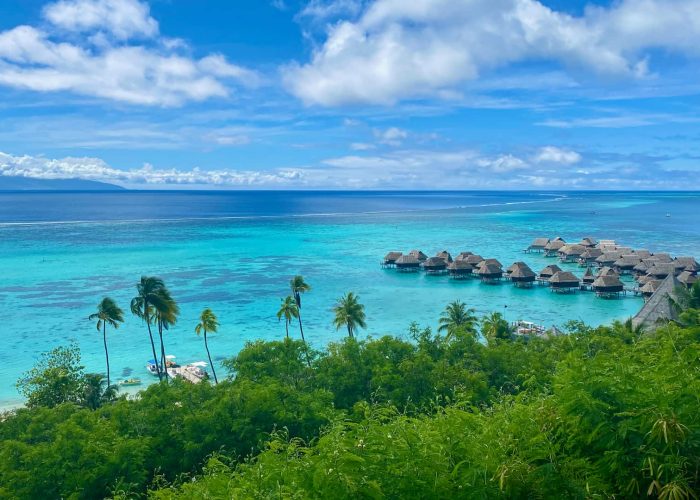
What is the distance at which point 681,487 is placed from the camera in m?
7.43

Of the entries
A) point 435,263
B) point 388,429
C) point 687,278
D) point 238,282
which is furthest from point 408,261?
point 388,429

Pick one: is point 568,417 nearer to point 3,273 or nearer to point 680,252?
point 3,273

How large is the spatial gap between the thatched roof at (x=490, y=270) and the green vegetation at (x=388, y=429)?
26.8 metres

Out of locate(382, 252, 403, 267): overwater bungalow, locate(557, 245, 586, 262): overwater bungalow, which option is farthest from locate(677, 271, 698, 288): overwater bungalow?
locate(382, 252, 403, 267): overwater bungalow

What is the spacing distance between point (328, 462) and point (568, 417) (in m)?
4.07

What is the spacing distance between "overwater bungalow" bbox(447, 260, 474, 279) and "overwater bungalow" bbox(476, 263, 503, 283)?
1607 millimetres

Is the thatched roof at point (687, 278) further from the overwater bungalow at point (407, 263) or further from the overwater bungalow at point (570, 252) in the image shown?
the overwater bungalow at point (407, 263)

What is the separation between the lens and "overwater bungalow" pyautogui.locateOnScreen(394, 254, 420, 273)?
5784 centimetres

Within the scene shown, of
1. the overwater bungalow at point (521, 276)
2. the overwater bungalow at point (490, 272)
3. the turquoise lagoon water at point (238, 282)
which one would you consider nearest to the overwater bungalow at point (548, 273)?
the overwater bungalow at point (521, 276)

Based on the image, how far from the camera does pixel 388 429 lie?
9422 millimetres

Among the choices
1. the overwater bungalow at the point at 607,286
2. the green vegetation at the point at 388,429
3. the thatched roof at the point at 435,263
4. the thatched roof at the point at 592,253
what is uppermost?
the green vegetation at the point at 388,429

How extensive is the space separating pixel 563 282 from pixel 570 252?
16633 mm

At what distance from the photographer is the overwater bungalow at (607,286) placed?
44812 mm

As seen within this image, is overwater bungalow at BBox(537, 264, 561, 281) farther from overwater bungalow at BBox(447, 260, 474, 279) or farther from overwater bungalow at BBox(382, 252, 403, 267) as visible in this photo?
overwater bungalow at BBox(382, 252, 403, 267)
